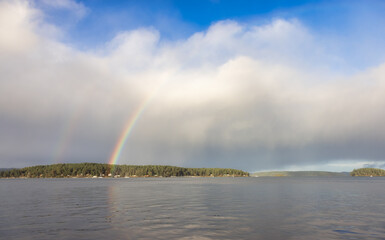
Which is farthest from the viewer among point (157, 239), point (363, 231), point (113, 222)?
point (113, 222)

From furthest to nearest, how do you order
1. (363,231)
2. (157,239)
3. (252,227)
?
(252,227), (363,231), (157,239)

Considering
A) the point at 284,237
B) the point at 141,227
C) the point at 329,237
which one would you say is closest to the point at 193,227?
the point at 141,227

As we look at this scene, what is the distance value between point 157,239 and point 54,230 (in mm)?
11115

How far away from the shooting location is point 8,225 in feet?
97.9

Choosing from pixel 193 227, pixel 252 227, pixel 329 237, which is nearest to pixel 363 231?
pixel 329 237

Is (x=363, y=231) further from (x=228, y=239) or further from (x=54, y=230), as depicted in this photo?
(x=54, y=230)

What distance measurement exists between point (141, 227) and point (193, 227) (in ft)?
17.2

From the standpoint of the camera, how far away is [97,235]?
974 inches

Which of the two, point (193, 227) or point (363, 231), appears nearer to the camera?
point (363, 231)

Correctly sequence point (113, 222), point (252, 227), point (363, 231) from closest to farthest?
point (363, 231) → point (252, 227) → point (113, 222)

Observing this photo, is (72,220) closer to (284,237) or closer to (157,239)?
(157,239)

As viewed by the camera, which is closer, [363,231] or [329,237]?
[329,237]

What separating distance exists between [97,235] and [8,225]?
40.4 feet

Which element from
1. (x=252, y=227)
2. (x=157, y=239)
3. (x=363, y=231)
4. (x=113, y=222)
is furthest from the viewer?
(x=113, y=222)
